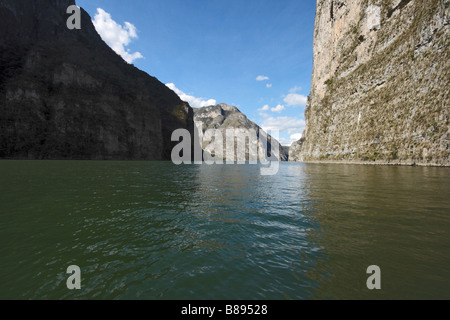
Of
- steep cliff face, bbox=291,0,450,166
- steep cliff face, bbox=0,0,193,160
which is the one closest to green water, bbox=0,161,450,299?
steep cliff face, bbox=291,0,450,166

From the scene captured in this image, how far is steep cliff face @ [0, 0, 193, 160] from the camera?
262 feet

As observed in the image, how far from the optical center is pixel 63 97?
9106 centimetres

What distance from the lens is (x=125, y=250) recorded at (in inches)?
271

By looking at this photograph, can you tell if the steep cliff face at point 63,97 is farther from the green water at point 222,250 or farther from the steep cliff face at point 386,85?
the steep cliff face at point 386,85

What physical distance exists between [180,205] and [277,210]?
20.9ft

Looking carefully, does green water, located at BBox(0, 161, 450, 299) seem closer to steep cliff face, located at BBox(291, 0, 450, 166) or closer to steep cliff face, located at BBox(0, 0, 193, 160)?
steep cliff face, located at BBox(291, 0, 450, 166)

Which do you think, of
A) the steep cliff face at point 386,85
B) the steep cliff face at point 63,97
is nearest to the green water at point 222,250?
the steep cliff face at point 386,85

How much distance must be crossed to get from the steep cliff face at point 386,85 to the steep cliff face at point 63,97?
10032 centimetres

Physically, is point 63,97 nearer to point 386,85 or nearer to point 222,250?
point 222,250

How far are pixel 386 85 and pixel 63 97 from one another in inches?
4919

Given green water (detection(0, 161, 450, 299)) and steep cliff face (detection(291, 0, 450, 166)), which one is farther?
steep cliff face (detection(291, 0, 450, 166))

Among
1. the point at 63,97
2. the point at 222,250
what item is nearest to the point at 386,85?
the point at 222,250

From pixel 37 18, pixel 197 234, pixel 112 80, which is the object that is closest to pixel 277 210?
pixel 197 234

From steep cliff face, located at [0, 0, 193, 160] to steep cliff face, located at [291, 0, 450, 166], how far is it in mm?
100321
